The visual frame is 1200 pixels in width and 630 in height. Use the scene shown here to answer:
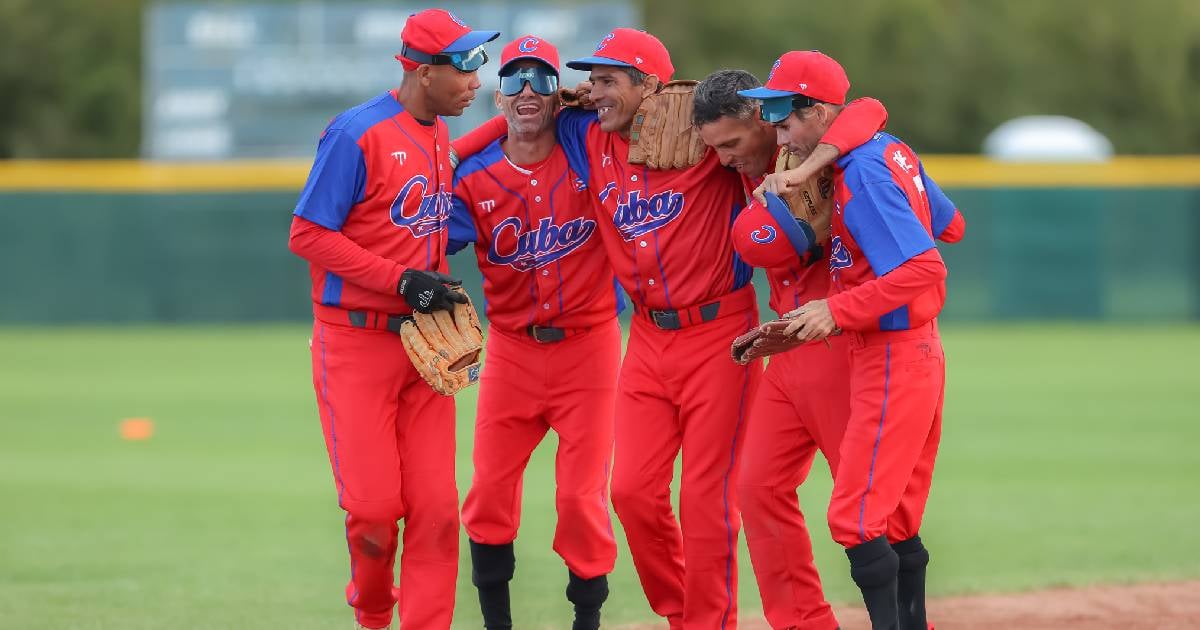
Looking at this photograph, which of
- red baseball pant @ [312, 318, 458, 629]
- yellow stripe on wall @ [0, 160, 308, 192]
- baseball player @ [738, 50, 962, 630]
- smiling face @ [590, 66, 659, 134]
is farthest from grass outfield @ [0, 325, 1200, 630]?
yellow stripe on wall @ [0, 160, 308, 192]

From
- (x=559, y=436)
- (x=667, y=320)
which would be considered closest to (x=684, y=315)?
(x=667, y=320)

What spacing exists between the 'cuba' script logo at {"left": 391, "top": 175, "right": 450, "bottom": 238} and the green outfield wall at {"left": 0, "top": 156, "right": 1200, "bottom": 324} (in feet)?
38.2

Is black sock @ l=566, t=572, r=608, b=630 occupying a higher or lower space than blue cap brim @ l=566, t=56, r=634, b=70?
lower

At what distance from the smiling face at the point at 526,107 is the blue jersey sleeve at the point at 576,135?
0.09 meters

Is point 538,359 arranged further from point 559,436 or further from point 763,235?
point 763,235

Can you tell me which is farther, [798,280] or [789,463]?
[798,280]

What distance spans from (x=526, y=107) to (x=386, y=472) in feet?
4.37

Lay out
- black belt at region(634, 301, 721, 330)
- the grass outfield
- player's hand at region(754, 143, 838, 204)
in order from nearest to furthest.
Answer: player's hand at region(754, 143, 838, 204)
black belt at region(634, 301, 721, 330)
the grass outfield

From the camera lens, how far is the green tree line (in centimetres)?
3456

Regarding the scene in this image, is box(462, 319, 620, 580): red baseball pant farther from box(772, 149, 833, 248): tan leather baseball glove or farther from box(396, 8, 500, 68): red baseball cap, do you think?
box(396, 8, 500, 68): red baseball cap

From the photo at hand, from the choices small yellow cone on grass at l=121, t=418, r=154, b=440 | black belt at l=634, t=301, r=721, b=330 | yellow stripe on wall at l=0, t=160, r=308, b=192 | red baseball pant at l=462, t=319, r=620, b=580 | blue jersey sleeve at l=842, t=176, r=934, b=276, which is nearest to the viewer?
blue jersey sleeve at l=842, t=176, r=934, b=276

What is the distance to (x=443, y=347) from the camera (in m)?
5.06

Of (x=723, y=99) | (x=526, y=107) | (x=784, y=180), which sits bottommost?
(x=784, y=180)

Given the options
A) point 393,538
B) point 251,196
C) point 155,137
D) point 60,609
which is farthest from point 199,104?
point 393,538
